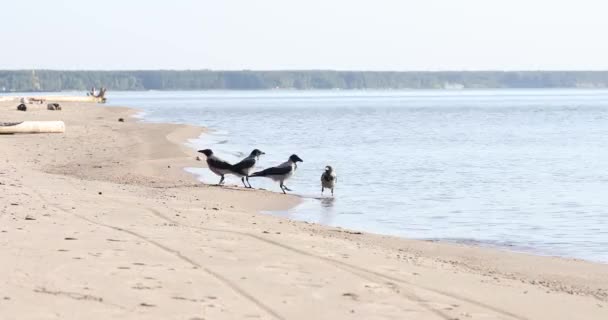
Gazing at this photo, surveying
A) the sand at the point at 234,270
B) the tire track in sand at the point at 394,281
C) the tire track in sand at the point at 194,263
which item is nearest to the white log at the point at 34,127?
the sand at the point at 234,270

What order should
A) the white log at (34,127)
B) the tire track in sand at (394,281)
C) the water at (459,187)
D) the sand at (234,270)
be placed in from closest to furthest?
1. the sand at (234,270)
2. the tire track in sand at (394,281)
3. the water at (459,187)
4. the white log at (34,127)

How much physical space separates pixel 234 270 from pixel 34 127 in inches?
1003

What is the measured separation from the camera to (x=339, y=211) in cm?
1636

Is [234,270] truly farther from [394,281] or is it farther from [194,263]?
[394,281]

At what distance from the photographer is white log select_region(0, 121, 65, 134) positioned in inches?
1232

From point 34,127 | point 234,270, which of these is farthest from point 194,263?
point 34,127

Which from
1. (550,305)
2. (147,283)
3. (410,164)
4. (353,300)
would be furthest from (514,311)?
(410,164)

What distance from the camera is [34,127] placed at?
32.6m

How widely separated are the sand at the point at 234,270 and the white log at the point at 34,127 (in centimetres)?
1730

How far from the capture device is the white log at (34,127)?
3130 centimetres

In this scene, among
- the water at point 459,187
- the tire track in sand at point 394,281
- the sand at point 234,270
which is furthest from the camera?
the water at point 459,187

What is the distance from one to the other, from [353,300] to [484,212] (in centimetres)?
935

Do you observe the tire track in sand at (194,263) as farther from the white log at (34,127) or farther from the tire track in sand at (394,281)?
the white log at (34,127)

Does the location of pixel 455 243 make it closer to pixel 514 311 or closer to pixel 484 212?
pixel 484 212
